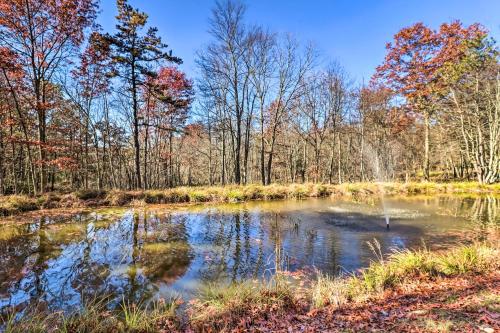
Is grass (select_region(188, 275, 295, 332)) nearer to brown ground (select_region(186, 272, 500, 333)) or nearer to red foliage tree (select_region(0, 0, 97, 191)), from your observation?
brown ground (select_region(186, 272, 500, 333))

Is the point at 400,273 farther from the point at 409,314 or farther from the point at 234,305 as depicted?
the point at 234,305

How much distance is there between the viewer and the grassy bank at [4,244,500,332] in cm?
324

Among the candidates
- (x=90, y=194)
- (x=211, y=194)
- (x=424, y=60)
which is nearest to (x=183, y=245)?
(x=211, y=194)

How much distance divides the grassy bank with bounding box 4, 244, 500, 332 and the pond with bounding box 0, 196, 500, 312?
0.85m

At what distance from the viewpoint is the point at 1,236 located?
8484mm

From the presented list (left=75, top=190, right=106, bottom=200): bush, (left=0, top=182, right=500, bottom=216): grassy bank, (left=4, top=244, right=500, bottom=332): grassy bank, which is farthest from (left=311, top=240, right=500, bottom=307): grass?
(left=75, top=190, right=106, bottom=200): bush

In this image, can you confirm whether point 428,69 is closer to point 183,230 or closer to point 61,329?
point 183,230

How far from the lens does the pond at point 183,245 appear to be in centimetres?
521

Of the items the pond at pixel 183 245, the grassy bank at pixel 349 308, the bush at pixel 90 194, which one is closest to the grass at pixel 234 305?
the grassy bank at pixel 349 308

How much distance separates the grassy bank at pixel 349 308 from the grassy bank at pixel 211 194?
36.5 feet

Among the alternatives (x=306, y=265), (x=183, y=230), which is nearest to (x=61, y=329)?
(x=306, y=265)

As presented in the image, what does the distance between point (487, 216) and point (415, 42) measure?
16811 mm

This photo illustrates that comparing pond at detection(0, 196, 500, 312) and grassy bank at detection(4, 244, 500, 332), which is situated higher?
grassy bank at detection(4, 244, 500, 332)

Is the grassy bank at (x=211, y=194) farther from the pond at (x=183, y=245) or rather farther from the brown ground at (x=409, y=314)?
the brown ground at (x=409, y=314)
